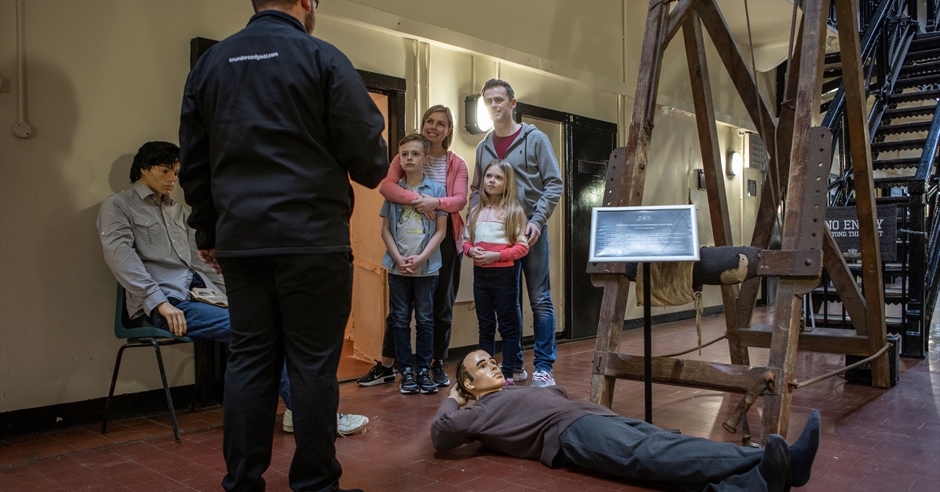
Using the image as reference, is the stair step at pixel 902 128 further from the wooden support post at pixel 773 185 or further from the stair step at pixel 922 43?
the wooden support post at pixel 773 185

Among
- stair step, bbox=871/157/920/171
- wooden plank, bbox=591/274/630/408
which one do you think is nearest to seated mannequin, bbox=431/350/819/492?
wooden plank, bbox=591/274/630/408

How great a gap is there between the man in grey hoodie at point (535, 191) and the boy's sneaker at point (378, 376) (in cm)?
91

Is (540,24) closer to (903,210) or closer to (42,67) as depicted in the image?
(903,210)

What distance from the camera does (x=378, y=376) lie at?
4.77m

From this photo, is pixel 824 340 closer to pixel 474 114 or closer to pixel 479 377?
pixel 479 377

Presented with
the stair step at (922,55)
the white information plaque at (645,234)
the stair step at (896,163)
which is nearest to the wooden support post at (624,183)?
the white information plaque at (645,234)

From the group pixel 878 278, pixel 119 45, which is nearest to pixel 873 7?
pixel 878 278

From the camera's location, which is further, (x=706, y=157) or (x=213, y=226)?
(x=706, y=157)

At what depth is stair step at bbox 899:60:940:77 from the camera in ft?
26.6

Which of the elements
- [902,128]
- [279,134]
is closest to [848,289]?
[279,134]

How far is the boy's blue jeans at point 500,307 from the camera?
426cm

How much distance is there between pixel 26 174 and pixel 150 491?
187 cm

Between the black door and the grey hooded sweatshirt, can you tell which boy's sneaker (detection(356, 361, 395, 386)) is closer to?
the grey hooded sweatshirt

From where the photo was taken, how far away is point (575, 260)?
695 centimetres
